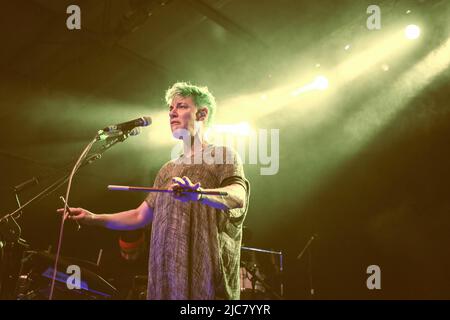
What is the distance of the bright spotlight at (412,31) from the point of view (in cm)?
573

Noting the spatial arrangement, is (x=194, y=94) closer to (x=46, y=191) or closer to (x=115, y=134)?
(x=115, y=134)

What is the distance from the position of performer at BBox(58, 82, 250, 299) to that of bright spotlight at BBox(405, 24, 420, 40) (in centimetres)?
457

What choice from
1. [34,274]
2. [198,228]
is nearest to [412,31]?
[198,228]

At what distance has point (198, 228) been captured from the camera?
2.17m

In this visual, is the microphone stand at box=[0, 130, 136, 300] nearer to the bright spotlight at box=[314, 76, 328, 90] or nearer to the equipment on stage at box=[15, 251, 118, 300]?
the equipment on stage at box=[15, 251, 118, 300]

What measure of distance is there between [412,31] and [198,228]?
5139 millimetres

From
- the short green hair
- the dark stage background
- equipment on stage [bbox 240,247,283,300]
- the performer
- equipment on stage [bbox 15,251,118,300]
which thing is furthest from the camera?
the dark stage background

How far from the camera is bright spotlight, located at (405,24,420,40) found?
18.8 feet

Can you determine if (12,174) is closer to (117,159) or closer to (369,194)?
(117,159)

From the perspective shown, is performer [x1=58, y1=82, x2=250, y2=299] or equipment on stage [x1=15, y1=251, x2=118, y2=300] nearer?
performer [x1=58, y1=82, x2=250, y2=299]

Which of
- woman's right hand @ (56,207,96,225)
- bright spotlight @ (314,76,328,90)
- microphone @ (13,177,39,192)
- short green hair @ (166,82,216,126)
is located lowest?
woman's right hand @ (56,207,96,225)

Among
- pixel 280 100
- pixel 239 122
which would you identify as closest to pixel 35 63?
pixel 239 122

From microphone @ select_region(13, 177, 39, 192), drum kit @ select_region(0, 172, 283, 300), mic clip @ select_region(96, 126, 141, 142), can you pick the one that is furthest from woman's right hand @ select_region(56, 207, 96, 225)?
microphone @ select_region(13, 177, 39, 192)

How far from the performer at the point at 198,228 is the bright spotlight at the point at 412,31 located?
4574 mm
